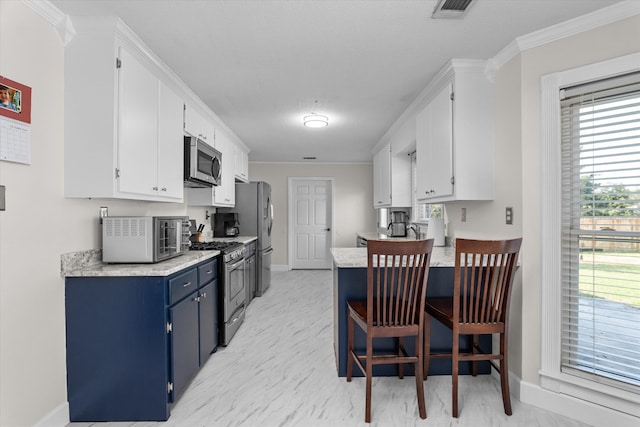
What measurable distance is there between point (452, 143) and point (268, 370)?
2.33 meters

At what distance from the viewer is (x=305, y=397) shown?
Result: 2338 mm

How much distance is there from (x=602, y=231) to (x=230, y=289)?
2.91 m

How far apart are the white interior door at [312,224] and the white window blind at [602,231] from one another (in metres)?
5.53

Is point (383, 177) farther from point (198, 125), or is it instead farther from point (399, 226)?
point (198, 125)

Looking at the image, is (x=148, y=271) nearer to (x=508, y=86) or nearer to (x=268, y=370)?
(x=268, y=370)

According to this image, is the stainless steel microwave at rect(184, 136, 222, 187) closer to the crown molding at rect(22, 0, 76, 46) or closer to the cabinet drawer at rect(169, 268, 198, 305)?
the cabinet drawer at rect(169, 268, 198, 305)

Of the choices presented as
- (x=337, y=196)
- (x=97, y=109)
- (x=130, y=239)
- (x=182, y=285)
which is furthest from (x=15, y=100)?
(x=337, y=196)

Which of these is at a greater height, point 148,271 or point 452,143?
point 452,143

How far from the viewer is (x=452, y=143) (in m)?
2.70

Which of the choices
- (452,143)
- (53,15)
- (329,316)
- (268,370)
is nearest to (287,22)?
(53,15)

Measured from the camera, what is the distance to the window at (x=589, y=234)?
193 centimetres

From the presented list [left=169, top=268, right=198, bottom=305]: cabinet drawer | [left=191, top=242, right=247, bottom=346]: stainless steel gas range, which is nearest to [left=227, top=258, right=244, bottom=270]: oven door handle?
[left=191, top=242, right=247, bottom=346]: stainless steel gas range

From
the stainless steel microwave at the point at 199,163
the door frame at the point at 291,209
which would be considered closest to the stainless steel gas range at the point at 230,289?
the stainless steel microwave at the point at 199,163

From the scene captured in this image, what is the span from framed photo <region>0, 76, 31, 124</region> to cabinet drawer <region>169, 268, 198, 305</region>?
1162 mm
